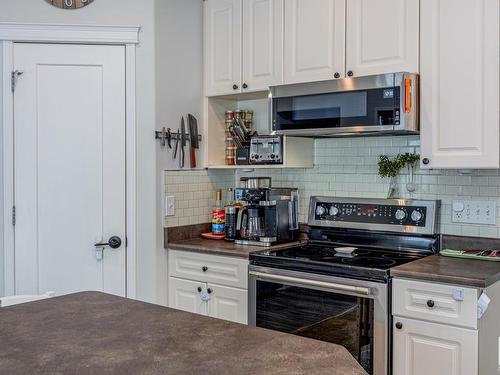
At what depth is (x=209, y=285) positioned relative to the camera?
10.4 feet

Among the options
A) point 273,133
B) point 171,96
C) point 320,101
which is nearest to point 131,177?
point 171,96

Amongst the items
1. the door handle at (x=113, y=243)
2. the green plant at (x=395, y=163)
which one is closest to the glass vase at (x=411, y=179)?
the green plant at (x=395, y=163)

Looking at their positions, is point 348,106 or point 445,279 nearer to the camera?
point 445,279

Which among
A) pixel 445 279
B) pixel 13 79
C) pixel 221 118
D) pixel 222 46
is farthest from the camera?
pixel 221 118

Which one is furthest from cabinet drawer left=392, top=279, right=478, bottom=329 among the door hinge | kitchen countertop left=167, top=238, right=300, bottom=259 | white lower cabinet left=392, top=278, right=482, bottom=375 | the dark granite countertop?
the door hinge

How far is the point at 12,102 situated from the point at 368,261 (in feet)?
6.95

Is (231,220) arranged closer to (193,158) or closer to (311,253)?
(193,158)

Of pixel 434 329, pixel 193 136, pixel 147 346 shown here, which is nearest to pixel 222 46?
pixel 193 136

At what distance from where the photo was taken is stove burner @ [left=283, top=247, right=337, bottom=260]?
111 inches

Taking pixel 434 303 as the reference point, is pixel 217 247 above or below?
above

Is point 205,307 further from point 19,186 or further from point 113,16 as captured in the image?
point 113,16

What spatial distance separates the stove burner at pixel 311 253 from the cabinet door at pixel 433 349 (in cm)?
54

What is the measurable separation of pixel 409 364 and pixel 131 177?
71.7 inches

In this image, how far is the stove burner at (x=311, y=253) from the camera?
283cm
